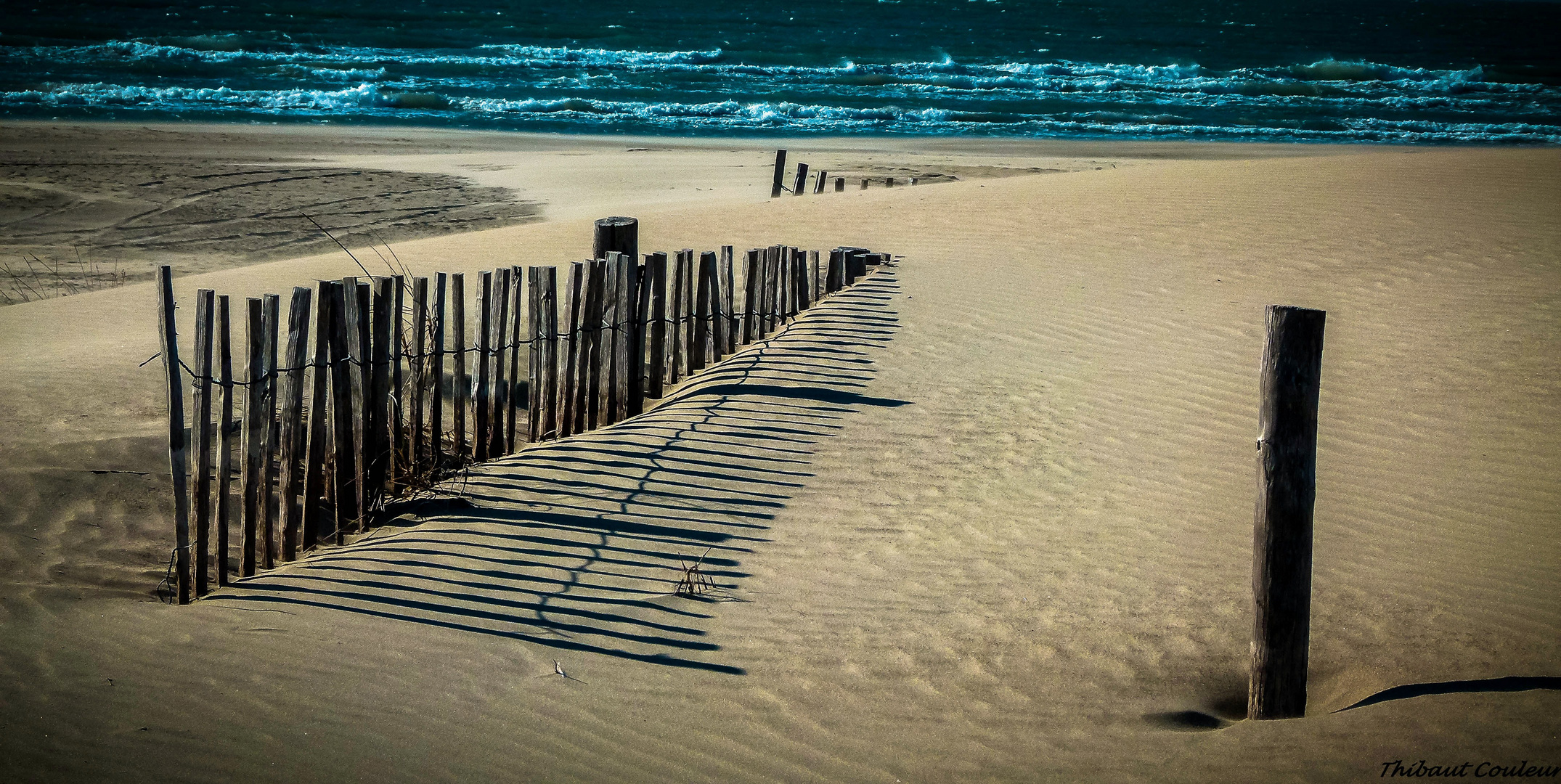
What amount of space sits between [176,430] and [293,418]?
1.56ft

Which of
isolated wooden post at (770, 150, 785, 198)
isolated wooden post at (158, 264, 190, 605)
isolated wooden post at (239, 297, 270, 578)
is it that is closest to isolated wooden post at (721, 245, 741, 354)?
isolated wooden post at (239, 297, 270, 578)

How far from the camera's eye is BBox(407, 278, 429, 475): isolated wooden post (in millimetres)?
4906

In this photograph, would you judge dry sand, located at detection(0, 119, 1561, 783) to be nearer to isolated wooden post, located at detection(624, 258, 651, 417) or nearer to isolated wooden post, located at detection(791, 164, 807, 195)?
isolated wooden post, located at detection(624, 258, 651, 417)

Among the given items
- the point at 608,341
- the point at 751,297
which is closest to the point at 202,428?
the point at 608,341

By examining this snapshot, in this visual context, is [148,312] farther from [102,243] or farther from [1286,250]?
[1286,250]

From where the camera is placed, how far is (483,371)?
5.43 m

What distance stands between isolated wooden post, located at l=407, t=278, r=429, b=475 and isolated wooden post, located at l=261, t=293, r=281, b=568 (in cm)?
67

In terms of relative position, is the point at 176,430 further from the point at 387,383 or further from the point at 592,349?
the point at 592,349

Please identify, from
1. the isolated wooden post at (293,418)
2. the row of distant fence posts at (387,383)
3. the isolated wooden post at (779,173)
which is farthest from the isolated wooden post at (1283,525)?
the isolated wooden post at (779,173)

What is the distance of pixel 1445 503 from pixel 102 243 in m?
12.6

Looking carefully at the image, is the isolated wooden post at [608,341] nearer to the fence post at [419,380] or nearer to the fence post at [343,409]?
the fence post at [419,380]

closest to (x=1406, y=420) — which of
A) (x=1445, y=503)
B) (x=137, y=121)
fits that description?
(x=1445, y=503)

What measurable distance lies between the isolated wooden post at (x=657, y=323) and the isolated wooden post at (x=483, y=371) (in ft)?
3.68

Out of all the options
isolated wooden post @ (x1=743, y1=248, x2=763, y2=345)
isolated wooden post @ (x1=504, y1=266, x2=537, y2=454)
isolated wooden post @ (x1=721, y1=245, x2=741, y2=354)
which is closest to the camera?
isolated wooden post @ (x1=504, y1=266, x2=537, y2=454)
